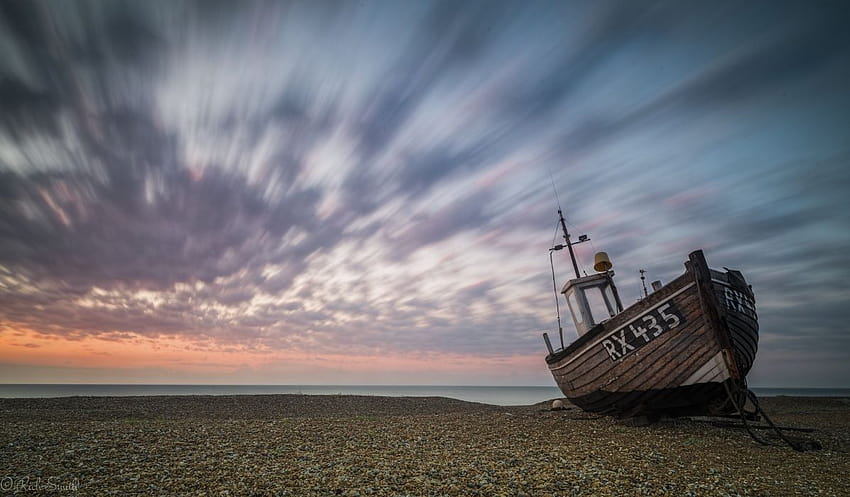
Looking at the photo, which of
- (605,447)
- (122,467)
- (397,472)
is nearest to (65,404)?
(122,467)

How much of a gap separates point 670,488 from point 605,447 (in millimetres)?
3196

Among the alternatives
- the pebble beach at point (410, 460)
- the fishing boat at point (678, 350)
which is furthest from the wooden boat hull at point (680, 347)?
the pebble beach at point (410, 460)

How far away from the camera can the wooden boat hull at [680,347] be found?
1016 cm

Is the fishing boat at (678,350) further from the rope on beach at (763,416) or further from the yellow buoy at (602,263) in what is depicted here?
the yellow buoy at (602,263)

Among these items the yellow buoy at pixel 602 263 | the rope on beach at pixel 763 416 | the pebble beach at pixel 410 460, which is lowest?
the pebble beach at pixel 410 460

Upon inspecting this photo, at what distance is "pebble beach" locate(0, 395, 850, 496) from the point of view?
19.1ft

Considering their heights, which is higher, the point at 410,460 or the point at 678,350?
the point at 678,350

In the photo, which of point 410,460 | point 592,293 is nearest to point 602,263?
point 592,293

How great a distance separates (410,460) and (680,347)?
827 centimetres

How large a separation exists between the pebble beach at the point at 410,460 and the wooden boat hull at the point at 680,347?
3.07ft

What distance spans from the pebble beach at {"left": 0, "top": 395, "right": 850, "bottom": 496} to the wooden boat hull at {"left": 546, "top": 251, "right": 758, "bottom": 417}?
94cm

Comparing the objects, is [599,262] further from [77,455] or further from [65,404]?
[65,404]

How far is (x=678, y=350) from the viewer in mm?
10484

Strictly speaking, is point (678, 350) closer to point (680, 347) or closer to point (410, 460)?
point (680, 347)
